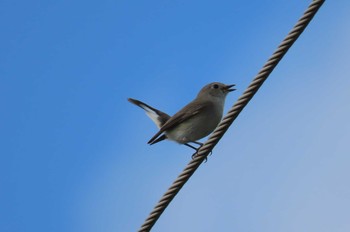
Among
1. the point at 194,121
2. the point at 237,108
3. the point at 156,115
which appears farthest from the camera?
the point at 156,115

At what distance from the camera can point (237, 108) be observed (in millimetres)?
5016

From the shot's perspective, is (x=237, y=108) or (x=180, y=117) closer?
(x=237, y=108)

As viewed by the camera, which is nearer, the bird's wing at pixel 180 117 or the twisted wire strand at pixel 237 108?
the twisted wire strand at pixel 237 108

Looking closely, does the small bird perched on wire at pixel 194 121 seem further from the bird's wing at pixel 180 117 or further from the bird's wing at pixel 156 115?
the bird's wing at pixel 156 115

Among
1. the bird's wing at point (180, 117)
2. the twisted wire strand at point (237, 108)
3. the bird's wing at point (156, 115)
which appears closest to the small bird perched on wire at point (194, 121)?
the bird's wing at point (180, 117)

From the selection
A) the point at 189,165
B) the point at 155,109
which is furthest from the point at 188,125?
the point at 189,165

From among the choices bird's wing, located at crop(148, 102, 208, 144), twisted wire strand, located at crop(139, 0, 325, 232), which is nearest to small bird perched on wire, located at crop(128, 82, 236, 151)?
bird's wing, located at crop(148, 102, 208, 144)

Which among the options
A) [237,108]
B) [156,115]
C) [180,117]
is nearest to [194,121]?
[180,117]

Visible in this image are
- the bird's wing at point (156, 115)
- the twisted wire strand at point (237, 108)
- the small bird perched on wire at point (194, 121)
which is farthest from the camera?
the bird's wing at point (156, 115)

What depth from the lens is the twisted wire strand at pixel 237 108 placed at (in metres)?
4.80

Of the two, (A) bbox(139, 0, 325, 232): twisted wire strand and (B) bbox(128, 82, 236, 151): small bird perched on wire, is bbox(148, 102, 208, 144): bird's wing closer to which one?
(B) bbox(128, 82, 236, 151): small bird perched on wire

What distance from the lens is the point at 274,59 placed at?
15.9 ft

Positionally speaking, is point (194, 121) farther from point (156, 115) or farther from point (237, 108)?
→ point (237, 108)

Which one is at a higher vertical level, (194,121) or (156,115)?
(194,121)
